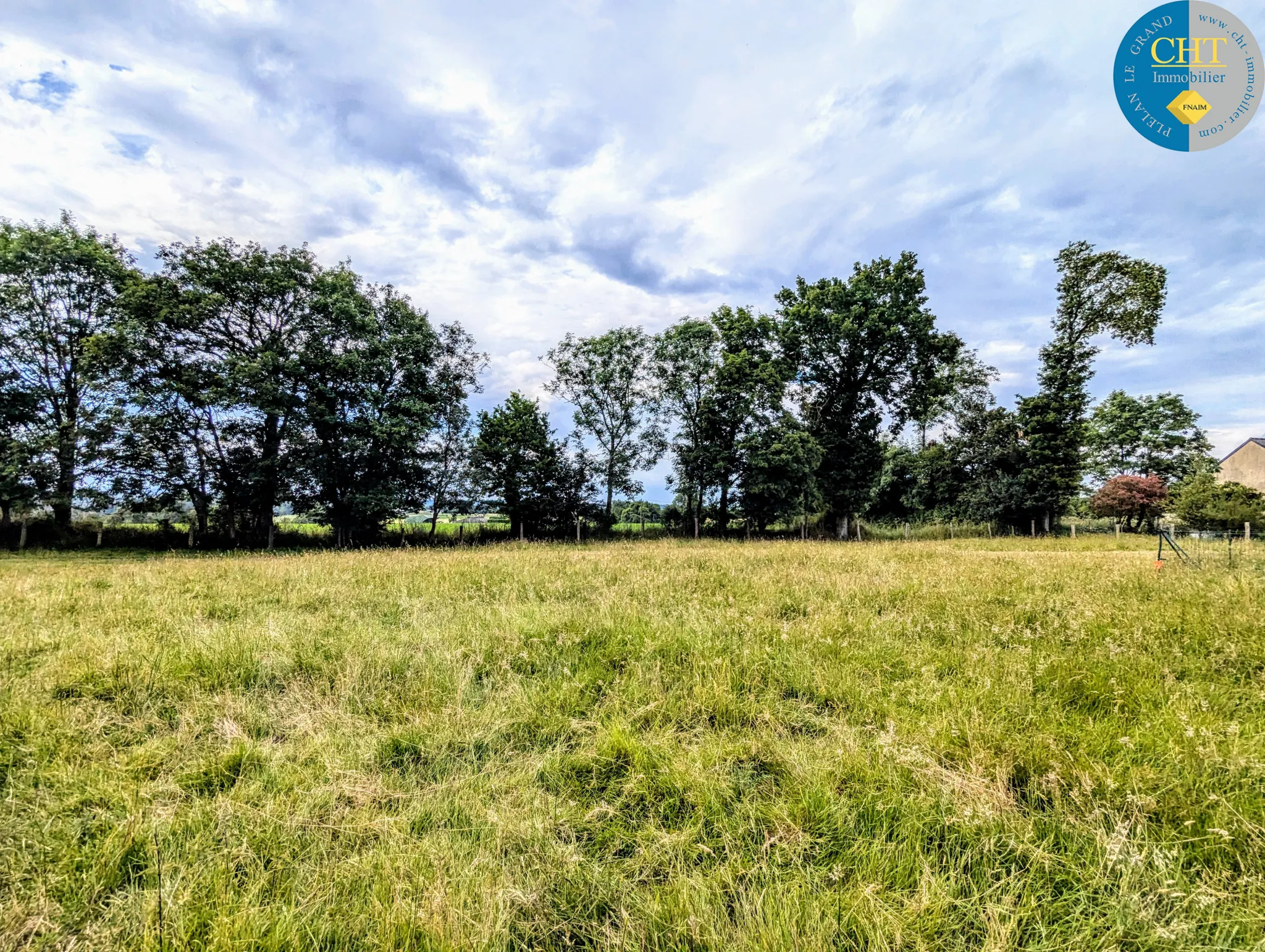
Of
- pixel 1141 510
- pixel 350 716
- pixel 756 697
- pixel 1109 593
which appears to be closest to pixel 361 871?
pixel 350 716

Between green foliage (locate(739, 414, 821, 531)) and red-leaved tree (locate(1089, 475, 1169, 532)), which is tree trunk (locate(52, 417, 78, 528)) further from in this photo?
red-leaved tree (locate(1089, 475, 1169, 532))

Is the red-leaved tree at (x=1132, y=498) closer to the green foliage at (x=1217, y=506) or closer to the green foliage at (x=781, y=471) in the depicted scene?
the green foliage at (x=1217, y=506)

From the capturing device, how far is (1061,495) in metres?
27.0

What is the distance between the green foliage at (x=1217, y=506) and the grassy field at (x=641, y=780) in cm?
2953

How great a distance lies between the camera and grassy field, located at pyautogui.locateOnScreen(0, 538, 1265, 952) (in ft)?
6.28

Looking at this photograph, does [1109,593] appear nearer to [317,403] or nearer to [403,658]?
[403,658]

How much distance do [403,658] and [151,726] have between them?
1.79m

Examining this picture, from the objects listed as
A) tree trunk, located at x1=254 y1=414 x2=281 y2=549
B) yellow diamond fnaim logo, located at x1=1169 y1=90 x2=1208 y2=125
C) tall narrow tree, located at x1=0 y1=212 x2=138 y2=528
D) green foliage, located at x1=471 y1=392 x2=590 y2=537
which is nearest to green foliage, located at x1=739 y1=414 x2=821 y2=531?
green foliage, located at x1=471 y1=392 x2=590 y2=537

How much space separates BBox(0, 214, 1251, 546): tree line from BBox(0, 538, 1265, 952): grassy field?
1941 centimetres

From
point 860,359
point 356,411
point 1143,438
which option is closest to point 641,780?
point 356,411

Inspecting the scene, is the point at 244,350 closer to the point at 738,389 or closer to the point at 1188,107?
the point at 738,389

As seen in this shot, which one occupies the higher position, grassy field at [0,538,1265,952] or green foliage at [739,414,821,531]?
green foliage at [739,414,821,531]

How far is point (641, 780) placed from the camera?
113 inches

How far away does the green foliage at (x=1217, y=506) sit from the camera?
2356cm
